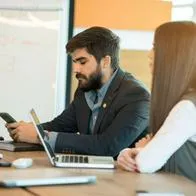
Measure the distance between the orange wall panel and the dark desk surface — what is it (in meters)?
2.19

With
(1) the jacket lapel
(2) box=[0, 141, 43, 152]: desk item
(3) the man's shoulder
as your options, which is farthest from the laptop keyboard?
(3) the man's shoulder

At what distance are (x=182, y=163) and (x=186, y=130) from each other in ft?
0.57

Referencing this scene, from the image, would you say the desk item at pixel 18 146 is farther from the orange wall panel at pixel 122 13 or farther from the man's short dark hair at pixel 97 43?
the orange wall panel at pixel 122 13

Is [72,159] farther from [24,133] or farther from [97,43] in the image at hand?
[97,43]

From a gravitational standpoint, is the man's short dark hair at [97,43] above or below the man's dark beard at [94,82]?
above

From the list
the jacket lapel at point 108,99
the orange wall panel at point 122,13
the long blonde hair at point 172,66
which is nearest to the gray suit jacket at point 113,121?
the jacket lapel at point 108,99

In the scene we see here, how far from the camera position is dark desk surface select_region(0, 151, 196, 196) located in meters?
1.35

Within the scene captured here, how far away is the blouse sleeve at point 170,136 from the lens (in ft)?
5.52

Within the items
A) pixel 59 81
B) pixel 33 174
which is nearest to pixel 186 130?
pixel 33 174

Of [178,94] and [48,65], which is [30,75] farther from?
[178,94]

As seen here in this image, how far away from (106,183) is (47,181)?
7.8 inches

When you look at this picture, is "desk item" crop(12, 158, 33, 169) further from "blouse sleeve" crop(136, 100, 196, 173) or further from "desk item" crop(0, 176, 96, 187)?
"blouse sleeve" crop(136, 100, 196, 173)

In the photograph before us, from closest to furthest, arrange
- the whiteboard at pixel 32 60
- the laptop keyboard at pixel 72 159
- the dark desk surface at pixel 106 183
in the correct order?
1. the dark desk surface at pixel 106 183
2. the laptop keyboard at pixel 72 159
3. the whiteboard at pixel 32 60

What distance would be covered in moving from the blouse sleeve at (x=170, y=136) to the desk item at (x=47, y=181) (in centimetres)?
30
